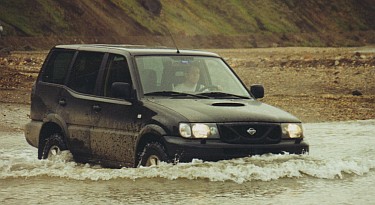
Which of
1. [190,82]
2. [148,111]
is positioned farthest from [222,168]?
[190,82]

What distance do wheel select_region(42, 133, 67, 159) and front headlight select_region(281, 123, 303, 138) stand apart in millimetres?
2877

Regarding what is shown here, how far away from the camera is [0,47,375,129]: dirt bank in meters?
24.3

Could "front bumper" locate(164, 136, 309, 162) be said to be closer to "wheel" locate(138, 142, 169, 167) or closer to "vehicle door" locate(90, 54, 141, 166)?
"wheel" locate(138, 142, 169, 167)

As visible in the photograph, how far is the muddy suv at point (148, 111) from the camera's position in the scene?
10.2 metres

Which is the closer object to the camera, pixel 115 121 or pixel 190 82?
pixel 115 121

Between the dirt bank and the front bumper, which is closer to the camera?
the front bumper

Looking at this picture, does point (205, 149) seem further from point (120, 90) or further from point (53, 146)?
point (53, 146)

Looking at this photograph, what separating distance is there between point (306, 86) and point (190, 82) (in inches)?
905

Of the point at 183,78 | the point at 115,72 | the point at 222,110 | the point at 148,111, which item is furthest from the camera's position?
the point at 115,72

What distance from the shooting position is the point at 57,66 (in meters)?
12.8

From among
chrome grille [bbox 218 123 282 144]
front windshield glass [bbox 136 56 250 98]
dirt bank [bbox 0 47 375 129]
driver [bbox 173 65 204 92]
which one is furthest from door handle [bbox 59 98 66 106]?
dirt bank [bbox 0 47 375 129]

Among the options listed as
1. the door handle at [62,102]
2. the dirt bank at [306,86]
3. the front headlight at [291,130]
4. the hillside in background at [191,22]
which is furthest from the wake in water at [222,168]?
the hillside in background at [191,22]

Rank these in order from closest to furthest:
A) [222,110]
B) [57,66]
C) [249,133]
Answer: [249,133] → [222,110] → [57,66]

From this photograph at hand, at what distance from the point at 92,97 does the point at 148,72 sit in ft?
2.67
